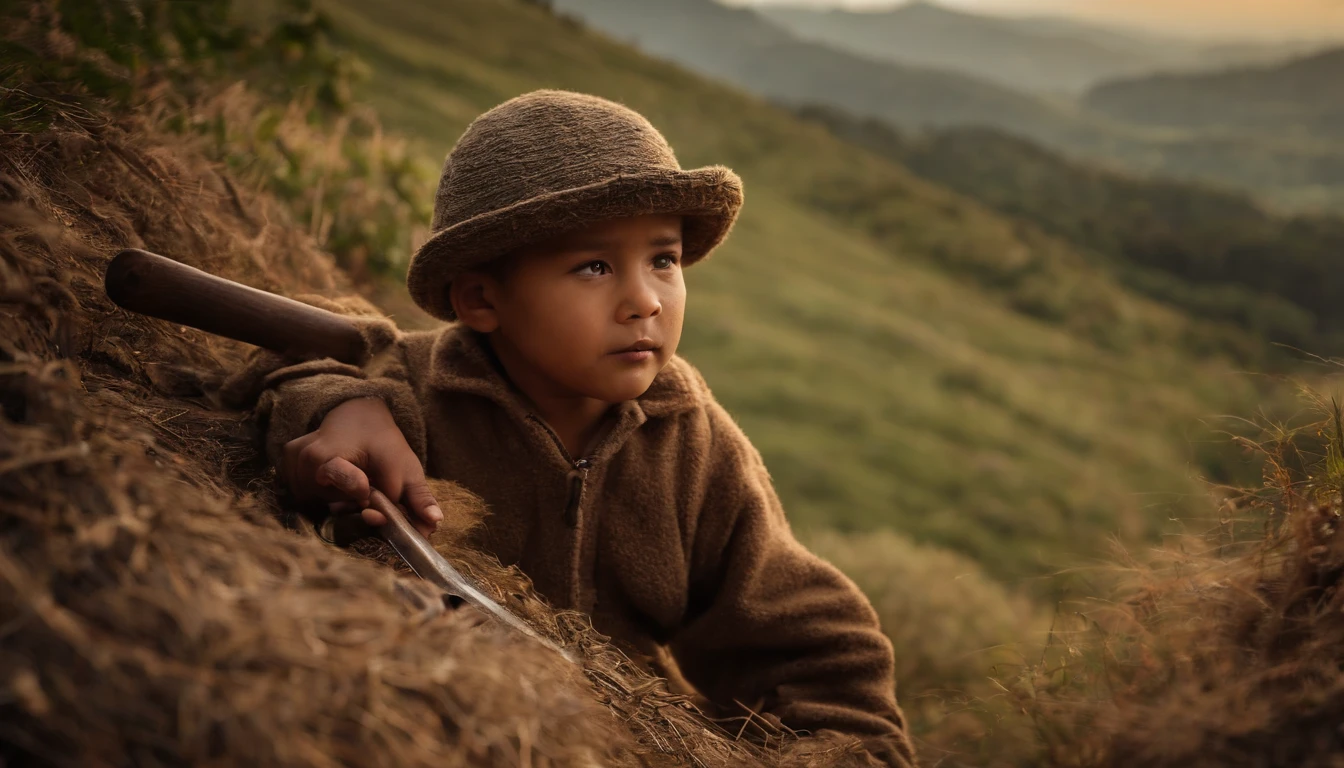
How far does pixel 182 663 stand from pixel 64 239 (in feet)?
4.31

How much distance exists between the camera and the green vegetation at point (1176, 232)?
1895 centimetres

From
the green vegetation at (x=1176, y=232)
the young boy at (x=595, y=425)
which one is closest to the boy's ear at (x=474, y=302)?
the young boy at (x=595, y=425)

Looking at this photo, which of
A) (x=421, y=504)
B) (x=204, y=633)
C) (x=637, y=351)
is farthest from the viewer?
(x=637, y=351)

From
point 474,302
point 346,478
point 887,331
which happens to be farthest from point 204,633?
point 887,331

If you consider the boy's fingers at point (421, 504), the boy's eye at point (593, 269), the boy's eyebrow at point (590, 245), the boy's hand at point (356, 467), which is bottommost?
the boy's fingers at point (421, 504)

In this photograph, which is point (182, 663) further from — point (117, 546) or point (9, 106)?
point (9, 106)

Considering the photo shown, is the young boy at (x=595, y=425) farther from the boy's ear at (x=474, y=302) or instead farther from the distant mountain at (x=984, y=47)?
the distant mountain at (x=984, y=47)

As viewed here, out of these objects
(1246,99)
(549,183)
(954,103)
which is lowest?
(954,103)

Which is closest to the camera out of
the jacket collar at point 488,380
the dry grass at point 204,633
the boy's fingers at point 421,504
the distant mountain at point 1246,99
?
the dry grass at point 204,633

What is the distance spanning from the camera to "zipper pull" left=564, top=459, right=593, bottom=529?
2.40 meters

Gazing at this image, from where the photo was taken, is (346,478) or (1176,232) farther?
(1176,232)

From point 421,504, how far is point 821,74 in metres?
48.3

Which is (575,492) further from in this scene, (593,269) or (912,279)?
(912,279)

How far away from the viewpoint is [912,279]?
55.4 ft
